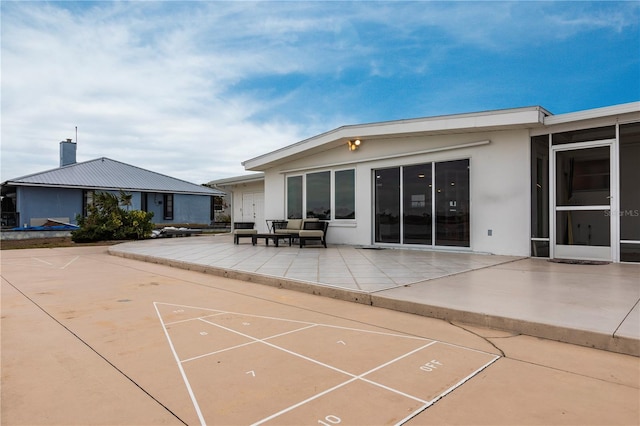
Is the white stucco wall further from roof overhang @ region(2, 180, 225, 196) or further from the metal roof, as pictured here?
the metal roof

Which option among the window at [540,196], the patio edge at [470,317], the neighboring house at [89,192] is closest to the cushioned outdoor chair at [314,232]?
the patio edge at [470,317]

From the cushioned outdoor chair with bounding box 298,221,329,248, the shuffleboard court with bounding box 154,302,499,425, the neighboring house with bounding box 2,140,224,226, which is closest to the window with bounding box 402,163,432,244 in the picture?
the cushioned outdoor chair with bounding box 298,221,329,248

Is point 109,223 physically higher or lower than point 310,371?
higher

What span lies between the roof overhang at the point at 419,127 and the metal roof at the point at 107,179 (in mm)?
14896

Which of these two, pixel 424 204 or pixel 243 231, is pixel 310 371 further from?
pixel 243 231

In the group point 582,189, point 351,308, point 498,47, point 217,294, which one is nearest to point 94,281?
point 217,294

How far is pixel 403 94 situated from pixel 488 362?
19.9 metres

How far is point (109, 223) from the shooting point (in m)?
16.3

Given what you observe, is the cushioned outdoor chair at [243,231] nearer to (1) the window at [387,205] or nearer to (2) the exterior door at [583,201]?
(1) the window at [387,205]

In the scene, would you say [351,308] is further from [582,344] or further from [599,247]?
[599,247]

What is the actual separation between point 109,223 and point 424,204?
14.1 metres

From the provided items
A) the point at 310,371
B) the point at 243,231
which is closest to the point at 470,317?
the point at 310,371

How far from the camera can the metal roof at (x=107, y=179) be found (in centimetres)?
2133

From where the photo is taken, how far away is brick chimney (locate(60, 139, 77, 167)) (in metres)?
26.4
